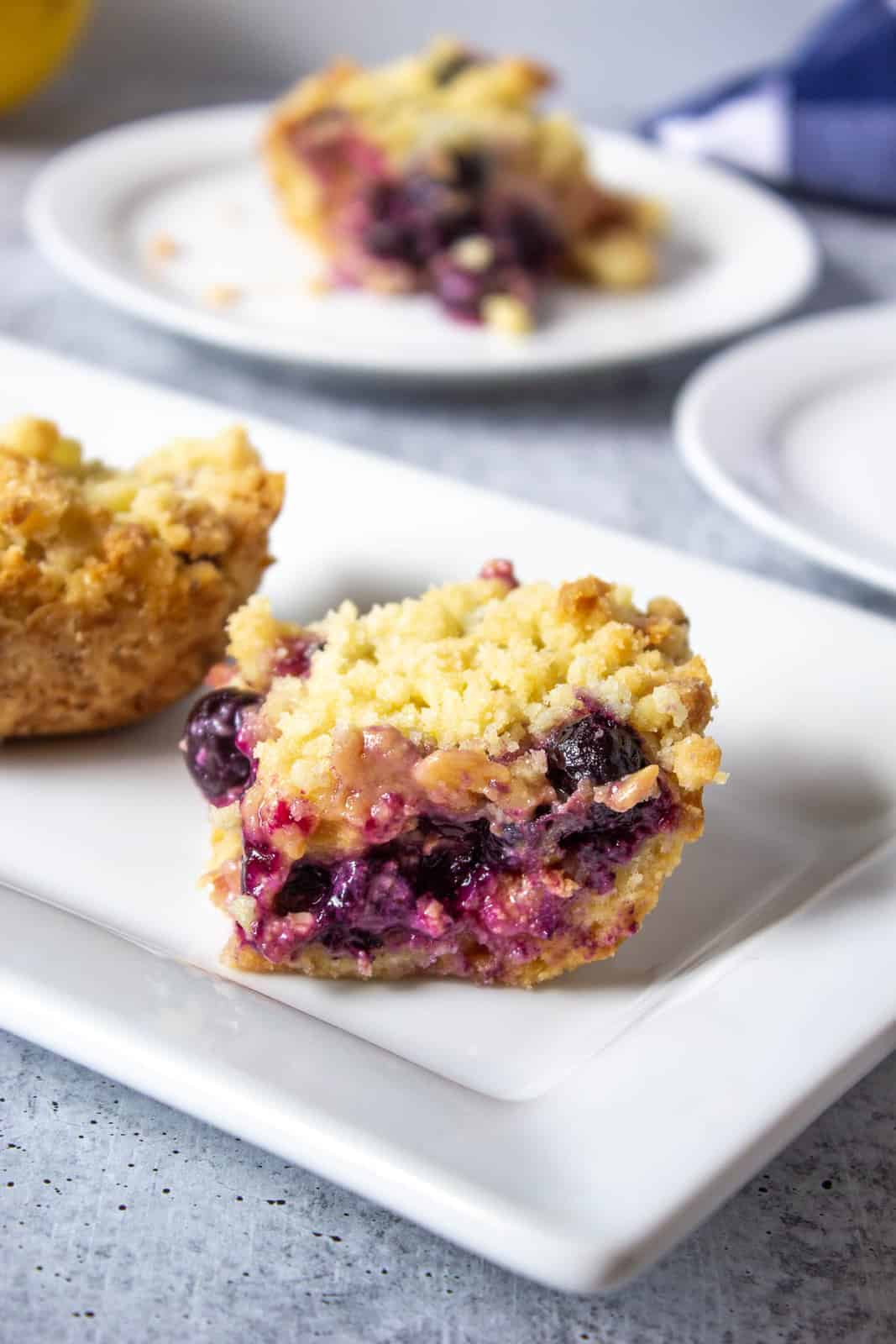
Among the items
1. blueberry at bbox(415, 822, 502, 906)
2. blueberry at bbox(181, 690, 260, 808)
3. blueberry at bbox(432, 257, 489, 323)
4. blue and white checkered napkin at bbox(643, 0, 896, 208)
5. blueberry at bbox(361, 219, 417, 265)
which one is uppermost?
blueberry at bbox(181, 690, 260, 808)

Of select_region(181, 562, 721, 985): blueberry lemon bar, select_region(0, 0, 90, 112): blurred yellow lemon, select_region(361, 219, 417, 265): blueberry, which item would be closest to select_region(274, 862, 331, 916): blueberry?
select_region(181, 562, 721, 985): blueberry lemon bar

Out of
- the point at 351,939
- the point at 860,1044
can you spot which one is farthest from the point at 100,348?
the point at 860,1044

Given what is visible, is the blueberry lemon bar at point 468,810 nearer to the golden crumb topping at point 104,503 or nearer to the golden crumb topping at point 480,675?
the golden crumb topping at point 480,675

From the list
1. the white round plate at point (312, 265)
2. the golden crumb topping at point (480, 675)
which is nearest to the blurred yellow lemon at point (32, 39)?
the white round plate at point (312, 265)

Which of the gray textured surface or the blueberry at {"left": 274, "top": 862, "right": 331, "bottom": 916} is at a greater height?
the blueberry at {"left": 274, "top": 862, "right": 331, "bottom": 916}

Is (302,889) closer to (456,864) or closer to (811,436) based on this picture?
(456,864)

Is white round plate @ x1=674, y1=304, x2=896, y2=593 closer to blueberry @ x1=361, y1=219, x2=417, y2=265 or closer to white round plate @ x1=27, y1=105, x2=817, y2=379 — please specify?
white round plate @ x1=27, y1=105, x2=817, y2=379

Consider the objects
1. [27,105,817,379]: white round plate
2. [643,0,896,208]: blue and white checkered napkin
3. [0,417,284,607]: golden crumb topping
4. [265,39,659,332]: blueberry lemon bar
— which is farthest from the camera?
[643,0,896,208]: blue and white checkered napkin
